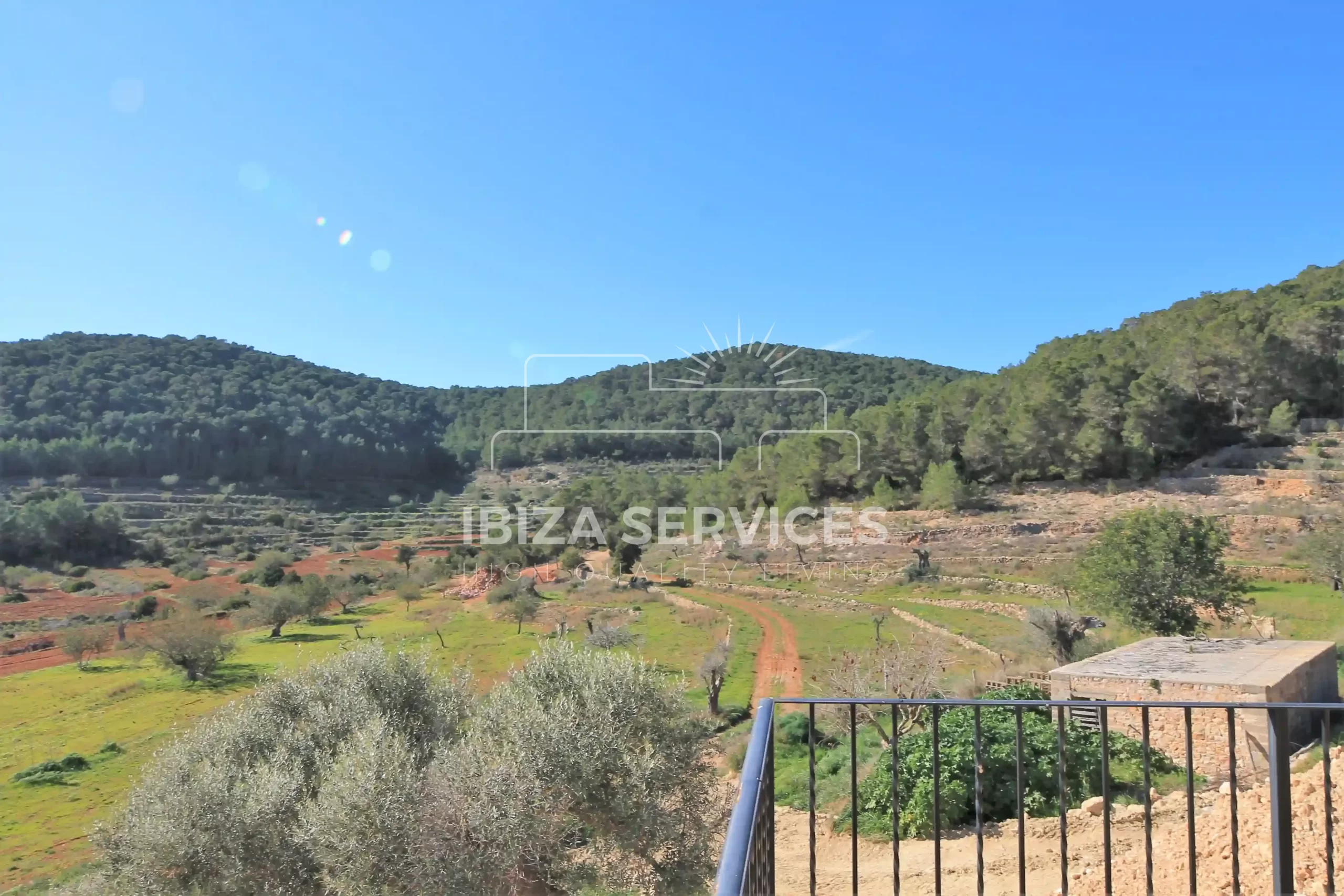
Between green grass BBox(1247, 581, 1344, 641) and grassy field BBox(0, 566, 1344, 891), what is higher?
green grass BBox(1247, 581, 1344, 641)

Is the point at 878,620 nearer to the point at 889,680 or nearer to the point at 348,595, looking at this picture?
the point at 889,680

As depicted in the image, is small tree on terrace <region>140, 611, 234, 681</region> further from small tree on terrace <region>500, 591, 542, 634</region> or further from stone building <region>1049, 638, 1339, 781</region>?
stone building <region>1049, 638, 1339, 781</region>

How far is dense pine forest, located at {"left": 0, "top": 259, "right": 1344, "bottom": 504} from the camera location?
1432 inches

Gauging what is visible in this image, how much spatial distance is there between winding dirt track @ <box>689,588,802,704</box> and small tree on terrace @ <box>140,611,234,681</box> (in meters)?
17.0

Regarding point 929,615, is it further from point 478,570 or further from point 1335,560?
point 478,570

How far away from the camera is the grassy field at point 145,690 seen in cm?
1402

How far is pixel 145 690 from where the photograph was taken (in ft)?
74.9

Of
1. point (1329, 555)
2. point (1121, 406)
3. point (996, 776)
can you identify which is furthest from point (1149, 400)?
point (996, 776)

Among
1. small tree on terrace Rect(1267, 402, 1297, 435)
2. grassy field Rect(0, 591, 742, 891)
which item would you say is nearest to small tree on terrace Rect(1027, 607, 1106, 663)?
grassy field Rect(0, 591, 742, 891)

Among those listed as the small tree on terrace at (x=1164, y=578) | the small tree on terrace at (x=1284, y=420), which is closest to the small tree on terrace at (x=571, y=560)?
the small tree on terrace at (x=1164, y=578)

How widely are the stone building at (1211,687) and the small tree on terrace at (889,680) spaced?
7.62 ft

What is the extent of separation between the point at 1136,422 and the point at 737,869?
1596 inches

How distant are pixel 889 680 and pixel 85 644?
29.6 metres

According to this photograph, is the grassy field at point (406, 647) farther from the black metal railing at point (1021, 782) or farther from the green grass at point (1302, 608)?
the black metal railing at point (1021, 782)
